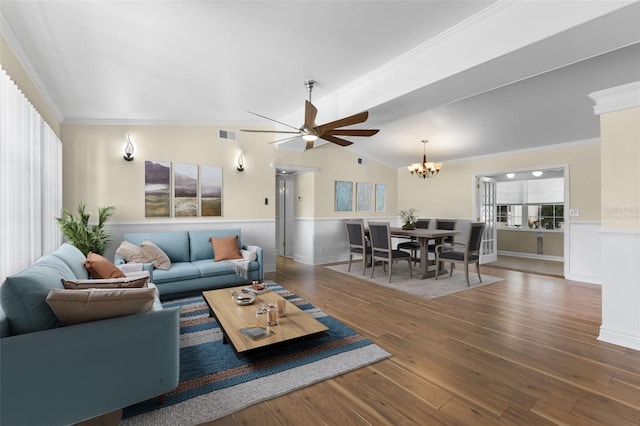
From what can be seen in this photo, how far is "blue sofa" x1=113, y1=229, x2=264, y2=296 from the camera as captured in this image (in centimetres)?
390

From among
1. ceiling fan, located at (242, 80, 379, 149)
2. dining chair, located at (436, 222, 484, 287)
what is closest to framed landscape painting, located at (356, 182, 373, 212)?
dining chair, located at (436, 222, 484, 287)

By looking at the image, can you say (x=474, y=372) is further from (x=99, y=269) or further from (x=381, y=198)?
(x=381, y=198)

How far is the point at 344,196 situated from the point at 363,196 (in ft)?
2.17

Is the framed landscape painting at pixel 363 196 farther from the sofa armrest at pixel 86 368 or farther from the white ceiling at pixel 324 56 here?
the sofa armrest at pixel 86 368

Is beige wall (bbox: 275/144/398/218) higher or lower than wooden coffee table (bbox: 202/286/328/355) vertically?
higher

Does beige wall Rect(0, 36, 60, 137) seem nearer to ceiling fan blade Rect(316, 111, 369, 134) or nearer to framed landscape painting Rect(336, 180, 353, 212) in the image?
ceiling fan blade Rect(316, 111, 369, 134)

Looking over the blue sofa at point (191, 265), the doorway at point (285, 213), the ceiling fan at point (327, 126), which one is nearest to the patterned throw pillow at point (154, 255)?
the blue sofa at point (191, 265)

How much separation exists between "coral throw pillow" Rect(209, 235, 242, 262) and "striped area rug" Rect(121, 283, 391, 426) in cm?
145

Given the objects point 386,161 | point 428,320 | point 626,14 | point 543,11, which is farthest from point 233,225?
point 626,14

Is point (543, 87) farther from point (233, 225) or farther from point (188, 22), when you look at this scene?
point (233, 225)

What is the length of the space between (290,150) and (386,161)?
2.93 m

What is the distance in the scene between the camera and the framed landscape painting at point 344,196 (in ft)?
22.9

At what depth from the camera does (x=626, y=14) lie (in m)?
1.84

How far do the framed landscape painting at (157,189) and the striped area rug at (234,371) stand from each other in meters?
2.38
